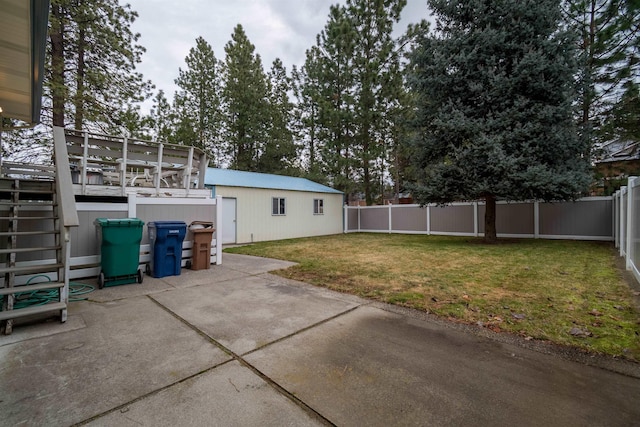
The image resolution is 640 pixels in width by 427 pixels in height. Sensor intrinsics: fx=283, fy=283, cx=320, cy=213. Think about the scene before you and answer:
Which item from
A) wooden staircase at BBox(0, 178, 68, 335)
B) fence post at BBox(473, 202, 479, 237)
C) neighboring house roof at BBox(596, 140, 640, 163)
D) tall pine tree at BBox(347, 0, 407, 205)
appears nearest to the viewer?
wooden staircase at BBox(0, 178, 68, 335)

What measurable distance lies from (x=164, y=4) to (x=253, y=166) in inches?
489

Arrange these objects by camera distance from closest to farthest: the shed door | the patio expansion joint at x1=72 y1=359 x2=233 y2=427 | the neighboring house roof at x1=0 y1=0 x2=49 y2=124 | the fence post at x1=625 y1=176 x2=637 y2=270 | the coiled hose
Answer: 1. the patio expansion joint at x1=72 y1=359 x2=233 y2=427
2. the neighboring house roof at x1=0 y1=0 x2=49 y2=124
3. the coiled hose
4. the fence post at x1=625 y1=176 x2=637 y2=270
5. the shed door

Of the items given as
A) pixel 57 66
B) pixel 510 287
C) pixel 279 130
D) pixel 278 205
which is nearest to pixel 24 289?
pixel 510 287

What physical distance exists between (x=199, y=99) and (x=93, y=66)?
10849mm

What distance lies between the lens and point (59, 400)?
1.97 meters

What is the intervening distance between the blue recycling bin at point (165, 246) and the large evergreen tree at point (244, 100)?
16.0 m

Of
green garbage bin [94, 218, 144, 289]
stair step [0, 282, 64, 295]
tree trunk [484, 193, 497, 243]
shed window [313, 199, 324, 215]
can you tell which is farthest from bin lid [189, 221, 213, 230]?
tree trunk [484, 193, 497, 243]

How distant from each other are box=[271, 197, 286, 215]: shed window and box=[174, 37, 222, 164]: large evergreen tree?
987cm

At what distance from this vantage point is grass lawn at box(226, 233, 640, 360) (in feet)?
10.2

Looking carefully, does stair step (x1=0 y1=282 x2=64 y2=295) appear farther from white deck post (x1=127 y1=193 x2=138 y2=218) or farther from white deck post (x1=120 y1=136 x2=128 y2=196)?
white deck post (x1=120 y1=136 x2=128 y2=196)

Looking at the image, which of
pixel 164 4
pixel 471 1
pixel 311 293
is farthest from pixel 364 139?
pixel 311 293

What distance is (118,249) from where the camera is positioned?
486cm

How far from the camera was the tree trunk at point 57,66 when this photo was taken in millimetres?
8198

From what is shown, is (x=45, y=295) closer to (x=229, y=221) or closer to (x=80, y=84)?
(x=229, y=221)
